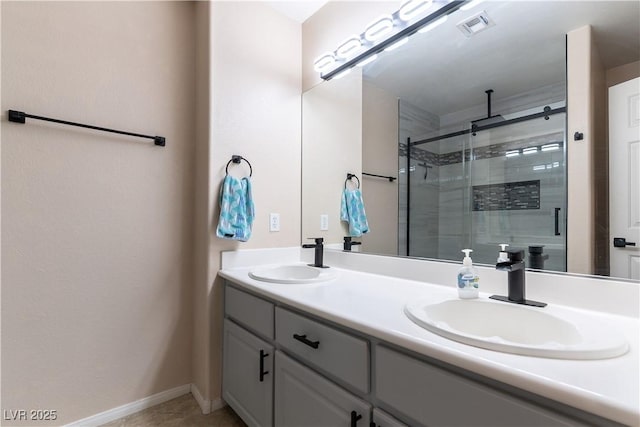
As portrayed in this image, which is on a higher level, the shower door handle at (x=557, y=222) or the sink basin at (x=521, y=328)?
the shower door handle at (x=557, y=222)

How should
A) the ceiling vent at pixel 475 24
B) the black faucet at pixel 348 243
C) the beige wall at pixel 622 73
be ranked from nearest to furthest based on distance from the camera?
the beige wall at pixel 622 73 < the ceiling vent at pixel 475 24 < the black faucet at pixel 348 243

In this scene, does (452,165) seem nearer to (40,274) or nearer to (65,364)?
(40,274)

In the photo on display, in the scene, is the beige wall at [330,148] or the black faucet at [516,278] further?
the beige wall at [330,148]

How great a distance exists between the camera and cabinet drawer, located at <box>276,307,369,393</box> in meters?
0.90

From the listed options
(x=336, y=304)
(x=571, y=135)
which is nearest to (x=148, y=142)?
(x=336, y=304)

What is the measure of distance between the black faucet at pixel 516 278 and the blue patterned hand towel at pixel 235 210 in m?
1.27

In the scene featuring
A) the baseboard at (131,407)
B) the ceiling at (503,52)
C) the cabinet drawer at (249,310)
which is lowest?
the baseboard at (131,407)

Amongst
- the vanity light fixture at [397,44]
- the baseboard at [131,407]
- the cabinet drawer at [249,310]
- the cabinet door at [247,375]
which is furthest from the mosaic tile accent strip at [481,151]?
the baseboard at [131,407]

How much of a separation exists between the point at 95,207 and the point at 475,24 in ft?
6.67

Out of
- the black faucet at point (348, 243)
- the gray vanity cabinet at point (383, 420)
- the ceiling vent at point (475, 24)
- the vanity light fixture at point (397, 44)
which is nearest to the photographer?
the gray vanity cabinet at point (383, 420)

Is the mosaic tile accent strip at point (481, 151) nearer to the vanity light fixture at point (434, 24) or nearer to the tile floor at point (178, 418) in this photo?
the vanity light fixture at point (434, 24)

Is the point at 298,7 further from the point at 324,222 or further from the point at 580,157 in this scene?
the point at 580,157

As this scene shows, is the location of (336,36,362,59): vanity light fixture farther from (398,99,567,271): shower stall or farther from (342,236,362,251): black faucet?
(342,236,362,251): black faucet

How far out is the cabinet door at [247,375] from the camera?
131 centimetres
